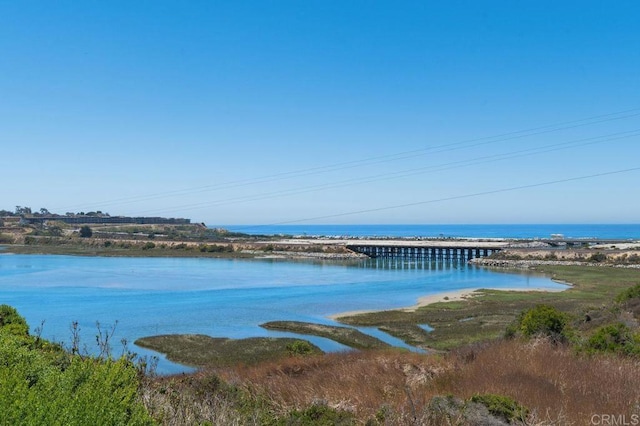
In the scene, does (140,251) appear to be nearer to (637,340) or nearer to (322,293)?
(322,293)

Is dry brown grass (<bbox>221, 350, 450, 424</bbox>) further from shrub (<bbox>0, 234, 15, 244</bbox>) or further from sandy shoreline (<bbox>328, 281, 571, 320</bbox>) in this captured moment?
shrub (<bbox>0, 234, 15, 244</bbox>)

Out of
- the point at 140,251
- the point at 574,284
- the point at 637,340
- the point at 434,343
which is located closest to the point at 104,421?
the point at 637,340

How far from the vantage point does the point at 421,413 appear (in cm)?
751

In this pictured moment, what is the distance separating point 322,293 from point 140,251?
67842mm

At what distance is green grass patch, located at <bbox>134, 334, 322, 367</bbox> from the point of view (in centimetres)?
2256

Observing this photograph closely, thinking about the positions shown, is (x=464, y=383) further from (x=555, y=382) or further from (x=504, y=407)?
(x=504, y=407)

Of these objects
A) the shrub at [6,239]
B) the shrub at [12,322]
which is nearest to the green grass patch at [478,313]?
the shrub at [12,322]

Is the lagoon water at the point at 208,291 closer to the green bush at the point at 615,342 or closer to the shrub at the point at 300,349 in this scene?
the shrub at the point at 300,349

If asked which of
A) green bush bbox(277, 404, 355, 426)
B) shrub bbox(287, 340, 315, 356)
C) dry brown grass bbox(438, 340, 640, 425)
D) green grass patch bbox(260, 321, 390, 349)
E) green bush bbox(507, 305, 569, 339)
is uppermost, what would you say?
dry brown grass bbox(438, 340, 640, 425)

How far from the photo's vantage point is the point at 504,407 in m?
7.52

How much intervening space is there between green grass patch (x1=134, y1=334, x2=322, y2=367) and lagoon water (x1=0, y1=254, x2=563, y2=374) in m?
0.98

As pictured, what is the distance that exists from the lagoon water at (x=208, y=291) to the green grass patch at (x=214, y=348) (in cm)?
98

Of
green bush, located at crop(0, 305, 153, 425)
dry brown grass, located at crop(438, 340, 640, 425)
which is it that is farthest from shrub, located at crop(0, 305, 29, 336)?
dry brown grass, located at crop(438, 340, 640, 425)

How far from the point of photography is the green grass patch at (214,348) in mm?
22562
